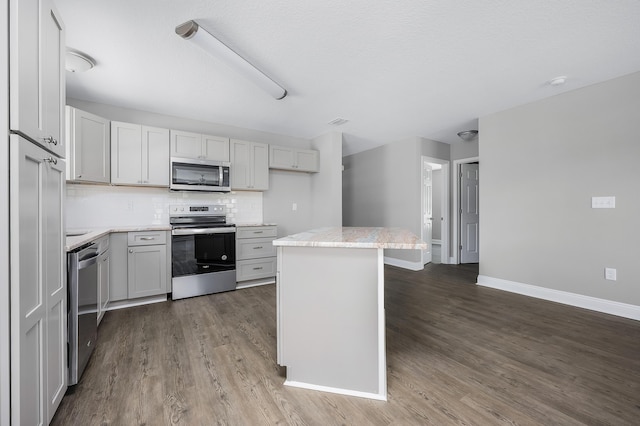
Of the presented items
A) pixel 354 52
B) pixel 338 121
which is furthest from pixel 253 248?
pixel 354 52

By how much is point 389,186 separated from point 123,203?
175 inches

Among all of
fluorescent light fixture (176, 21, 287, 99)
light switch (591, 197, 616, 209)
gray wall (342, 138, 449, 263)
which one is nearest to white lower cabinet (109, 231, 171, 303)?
fluorescent light fixture (176, 21, 287, 99)

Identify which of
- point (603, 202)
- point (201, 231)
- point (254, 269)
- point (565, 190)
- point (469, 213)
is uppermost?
point (565, 190)

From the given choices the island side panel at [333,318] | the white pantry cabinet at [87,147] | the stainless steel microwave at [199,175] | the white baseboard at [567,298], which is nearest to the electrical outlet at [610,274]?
the white baseboard at [567,298]

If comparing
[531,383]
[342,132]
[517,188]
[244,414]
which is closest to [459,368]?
[531,383]

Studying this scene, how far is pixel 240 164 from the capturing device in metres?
3.97

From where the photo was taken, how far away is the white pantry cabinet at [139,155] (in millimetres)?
3141

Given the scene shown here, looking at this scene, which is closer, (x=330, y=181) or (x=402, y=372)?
(x=402, y=372)

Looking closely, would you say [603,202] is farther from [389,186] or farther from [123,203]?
[123,203]

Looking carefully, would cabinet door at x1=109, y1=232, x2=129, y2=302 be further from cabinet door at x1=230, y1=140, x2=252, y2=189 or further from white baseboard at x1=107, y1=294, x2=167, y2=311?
cabinet door at x1=230, y1=140, x2=252, y2=189

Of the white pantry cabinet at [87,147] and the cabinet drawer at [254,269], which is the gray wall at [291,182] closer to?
the cabinet drawer at [254,269]

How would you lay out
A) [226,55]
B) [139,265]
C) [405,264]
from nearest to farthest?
[226,55], [139,265], [405,264]

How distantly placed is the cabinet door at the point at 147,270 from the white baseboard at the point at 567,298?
4358 millimetres

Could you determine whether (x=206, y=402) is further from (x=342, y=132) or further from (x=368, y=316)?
(x=342, y=132)
